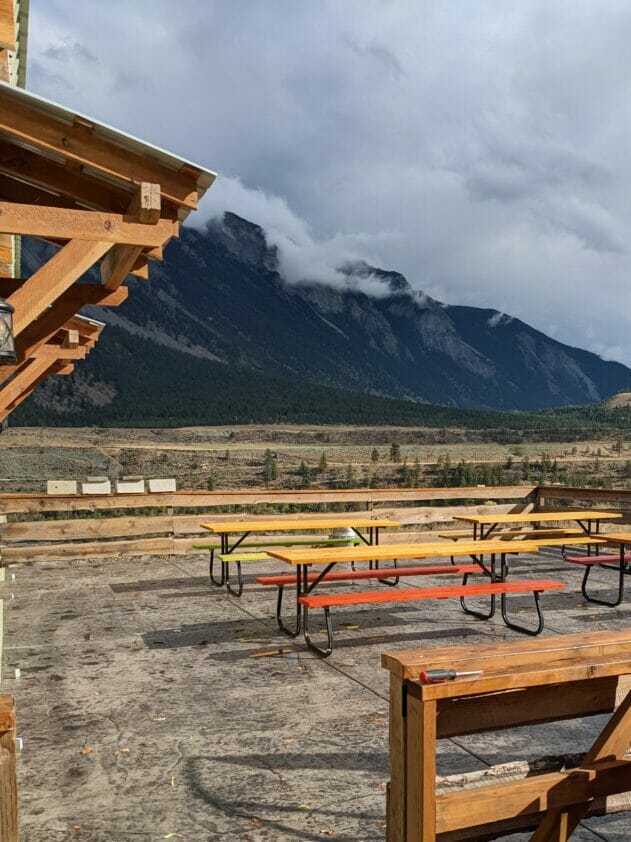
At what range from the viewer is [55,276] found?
430 cm

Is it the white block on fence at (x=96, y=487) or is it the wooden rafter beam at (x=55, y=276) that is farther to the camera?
the white block on fence at (x=96, y=487)

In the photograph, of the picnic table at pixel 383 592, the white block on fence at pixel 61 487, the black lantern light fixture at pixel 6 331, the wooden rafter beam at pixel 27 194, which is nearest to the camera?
the black lantern light fixture at pixel 6 331

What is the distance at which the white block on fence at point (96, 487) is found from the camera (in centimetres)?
962

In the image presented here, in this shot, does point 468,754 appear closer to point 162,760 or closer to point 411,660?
point 162,760

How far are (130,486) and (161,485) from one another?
386mm

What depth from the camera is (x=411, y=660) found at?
204cm

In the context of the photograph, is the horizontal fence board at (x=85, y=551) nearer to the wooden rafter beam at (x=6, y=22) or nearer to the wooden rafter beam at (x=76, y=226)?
the wooden rafter beam at (x=6, y=22)

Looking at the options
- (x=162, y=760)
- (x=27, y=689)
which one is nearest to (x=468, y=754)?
(x=162, y=760)

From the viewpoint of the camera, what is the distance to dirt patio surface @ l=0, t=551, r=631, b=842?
2.99 meters

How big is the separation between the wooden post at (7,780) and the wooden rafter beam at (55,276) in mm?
2800

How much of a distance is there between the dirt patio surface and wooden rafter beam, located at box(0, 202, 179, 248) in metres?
2.57

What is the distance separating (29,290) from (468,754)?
3196 millimetres

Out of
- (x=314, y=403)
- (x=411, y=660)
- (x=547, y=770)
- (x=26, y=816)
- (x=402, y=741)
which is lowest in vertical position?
(x=26, y=816)

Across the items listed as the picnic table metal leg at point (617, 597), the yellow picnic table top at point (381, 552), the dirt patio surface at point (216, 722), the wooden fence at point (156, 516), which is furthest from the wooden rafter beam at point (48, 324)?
the picnic table metal leg at point (617, 597)
